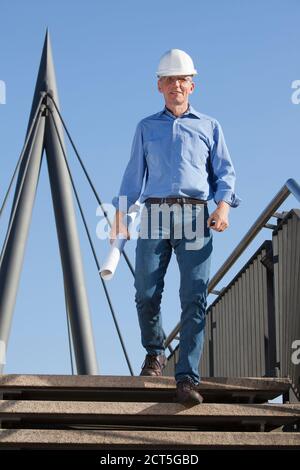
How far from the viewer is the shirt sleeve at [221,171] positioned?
543 cm

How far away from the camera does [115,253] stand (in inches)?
203

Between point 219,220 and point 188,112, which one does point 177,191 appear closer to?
point 219,220

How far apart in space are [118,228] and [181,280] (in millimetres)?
500

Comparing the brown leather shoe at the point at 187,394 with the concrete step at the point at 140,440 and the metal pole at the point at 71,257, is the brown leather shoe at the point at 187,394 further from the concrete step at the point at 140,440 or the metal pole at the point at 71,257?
the metal pole at the point at 71,257

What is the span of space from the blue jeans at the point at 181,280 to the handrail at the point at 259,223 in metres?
0.82

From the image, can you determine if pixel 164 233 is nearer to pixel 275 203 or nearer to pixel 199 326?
pixel 199 326

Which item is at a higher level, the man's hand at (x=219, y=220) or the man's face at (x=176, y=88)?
the man's face at (x=176, y=88)

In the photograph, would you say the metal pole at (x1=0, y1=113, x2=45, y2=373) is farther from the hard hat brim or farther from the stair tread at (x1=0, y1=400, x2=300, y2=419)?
the stair tread at (x1=0, y1=400, x2=300, y2=419)

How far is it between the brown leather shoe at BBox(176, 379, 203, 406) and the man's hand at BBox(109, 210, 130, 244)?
0.92 m

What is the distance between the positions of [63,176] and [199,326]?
30.8 ft

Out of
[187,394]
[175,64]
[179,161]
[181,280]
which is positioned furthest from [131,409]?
[175,64]

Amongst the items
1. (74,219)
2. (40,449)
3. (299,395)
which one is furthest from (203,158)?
(74,219)

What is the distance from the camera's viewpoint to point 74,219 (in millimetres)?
14195

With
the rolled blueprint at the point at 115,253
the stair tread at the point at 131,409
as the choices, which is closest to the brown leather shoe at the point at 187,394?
the stair tread at the point at 131,409
